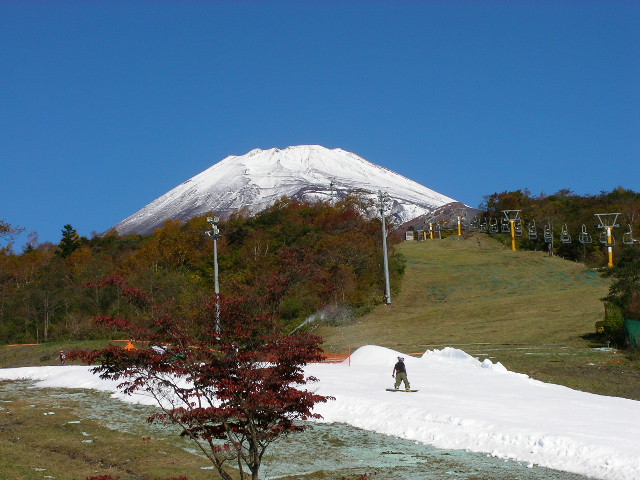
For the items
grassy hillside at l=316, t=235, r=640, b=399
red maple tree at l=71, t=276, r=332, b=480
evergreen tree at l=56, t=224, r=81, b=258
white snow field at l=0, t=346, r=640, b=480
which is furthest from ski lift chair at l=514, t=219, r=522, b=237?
red maple tree at l=71, t=276, r=332, b=480

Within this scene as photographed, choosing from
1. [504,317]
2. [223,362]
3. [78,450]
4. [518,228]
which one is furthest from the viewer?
[518,228]

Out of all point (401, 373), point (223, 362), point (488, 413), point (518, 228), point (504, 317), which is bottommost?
point (488, 413)

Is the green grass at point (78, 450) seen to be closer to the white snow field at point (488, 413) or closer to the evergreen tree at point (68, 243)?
the white snow field at point (488, 413)

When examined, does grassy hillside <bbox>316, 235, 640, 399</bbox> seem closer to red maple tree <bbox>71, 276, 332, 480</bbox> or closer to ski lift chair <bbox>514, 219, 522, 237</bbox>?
ski lift chair <bbox>514, 219, 522, 237</bbox>

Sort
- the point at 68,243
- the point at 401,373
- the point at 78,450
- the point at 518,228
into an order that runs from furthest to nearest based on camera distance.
→ the point at 518,228
the point at 68,243
the point at 401,373
the point at 78,450

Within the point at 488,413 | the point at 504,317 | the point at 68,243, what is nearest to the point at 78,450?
the point at 488,413

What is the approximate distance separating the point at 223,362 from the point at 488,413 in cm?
1121

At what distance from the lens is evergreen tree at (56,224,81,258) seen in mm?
91938

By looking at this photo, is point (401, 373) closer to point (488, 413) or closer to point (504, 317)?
point (488, 413)

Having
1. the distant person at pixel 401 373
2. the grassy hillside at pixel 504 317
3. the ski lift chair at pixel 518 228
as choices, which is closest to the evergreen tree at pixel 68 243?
the grassy hillside at pixel 504 317

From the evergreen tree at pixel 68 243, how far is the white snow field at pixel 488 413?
6342 centimetres

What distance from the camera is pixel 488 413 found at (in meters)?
19.7

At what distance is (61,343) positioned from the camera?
4647 centimetres

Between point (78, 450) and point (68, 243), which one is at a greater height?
point (68, 243)
